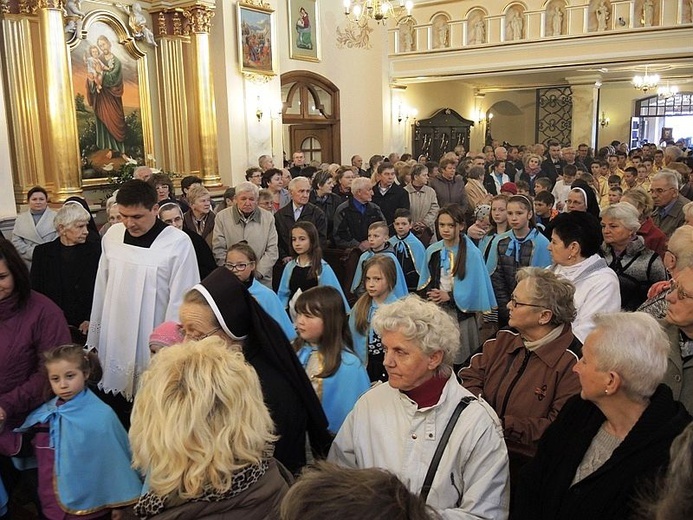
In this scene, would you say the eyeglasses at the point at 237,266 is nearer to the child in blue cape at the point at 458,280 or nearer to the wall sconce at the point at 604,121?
the child in blue cape at the point at 458,280

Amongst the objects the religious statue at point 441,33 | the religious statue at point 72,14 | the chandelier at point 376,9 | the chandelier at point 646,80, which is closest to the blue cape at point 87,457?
the religious statue at point 72,14

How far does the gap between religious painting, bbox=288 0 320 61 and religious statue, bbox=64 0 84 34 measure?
545cm

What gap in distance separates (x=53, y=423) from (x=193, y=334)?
0.98m

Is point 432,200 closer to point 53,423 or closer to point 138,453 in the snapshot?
point 53,423

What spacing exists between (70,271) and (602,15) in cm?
1223

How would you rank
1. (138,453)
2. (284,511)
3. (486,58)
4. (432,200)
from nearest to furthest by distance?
(284,511)
(138,453)
(432,200)
(486,58)

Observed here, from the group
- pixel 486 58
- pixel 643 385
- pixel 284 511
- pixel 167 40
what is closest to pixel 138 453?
pixel 284 511

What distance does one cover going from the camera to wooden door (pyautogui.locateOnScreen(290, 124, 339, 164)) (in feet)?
51.1

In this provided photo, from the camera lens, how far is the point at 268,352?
8.36 feet

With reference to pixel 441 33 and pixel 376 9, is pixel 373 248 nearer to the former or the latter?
pixel 376 9

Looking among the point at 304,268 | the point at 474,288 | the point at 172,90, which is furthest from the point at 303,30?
the point at 474,288

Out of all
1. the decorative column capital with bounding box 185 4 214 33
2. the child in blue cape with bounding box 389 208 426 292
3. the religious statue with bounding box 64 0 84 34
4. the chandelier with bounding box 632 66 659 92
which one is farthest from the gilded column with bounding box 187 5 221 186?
the chandelier with bounding box 632 66 659 92

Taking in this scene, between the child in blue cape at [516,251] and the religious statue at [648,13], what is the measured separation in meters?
9.24

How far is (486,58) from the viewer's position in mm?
14375
